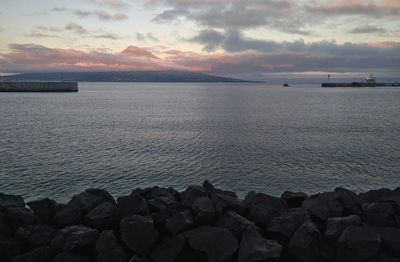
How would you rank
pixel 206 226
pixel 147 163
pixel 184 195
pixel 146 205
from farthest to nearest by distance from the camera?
1. pixel 147 163
2. pixel 184 195
3. pixel 146 205
4. pixel 206 226

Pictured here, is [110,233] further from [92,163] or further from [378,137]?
[378,137]

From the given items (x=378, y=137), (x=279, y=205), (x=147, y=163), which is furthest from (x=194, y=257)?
(x=378, y=137)

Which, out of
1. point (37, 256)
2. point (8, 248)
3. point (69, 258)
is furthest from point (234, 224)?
point (8, 248)

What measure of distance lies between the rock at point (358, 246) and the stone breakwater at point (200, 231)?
0.02 meters

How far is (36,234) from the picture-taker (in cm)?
1053

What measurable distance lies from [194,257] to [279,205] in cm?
437

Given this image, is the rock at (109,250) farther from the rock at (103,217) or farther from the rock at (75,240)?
the rock at (103,217)

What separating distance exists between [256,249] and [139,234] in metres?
3.33

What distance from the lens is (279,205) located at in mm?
12781

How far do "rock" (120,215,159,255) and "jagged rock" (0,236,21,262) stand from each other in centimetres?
313

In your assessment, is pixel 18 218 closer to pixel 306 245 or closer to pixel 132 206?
pixel 132 206

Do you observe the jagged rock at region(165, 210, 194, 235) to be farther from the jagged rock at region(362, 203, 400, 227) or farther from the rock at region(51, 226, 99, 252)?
the jagged rock at region(362, 203, 400, 227)

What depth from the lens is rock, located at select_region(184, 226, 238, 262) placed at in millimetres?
9352

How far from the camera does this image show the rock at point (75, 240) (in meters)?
9.74
